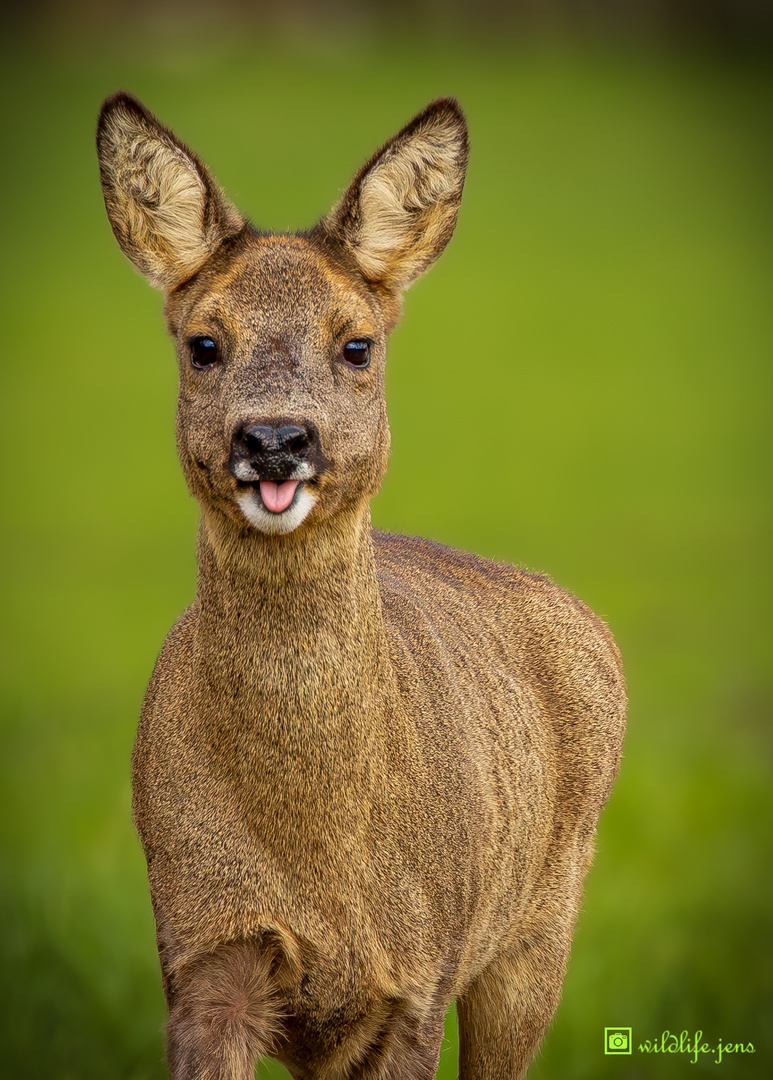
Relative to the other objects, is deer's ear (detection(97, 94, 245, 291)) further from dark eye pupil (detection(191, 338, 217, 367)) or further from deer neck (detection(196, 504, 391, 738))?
deer neck (detection(196, 504, 391, 738))

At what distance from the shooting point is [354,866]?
6.46 metres

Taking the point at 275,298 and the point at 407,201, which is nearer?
the point at 275,298

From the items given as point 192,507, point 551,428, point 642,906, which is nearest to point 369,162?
point 642,906

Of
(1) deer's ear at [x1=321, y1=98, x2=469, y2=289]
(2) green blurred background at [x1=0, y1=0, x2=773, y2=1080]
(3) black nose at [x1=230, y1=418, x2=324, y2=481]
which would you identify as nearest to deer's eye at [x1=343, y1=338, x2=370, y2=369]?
(1) deer's ear at [x1=321, y1=98, x2=469, y2=289]

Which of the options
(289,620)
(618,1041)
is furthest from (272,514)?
(618,1041)

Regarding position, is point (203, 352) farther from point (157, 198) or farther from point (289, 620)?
point (289, 620)

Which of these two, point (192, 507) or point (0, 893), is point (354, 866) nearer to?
point (0, 893)

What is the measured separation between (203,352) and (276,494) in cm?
77

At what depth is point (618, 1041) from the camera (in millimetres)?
9727

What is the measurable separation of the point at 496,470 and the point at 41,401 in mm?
7780

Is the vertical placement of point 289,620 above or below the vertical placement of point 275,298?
below

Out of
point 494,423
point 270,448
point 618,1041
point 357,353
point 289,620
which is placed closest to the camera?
point 270,448

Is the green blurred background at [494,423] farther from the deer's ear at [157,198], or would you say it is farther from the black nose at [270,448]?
the black nose at [270,448]

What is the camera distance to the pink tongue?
19.8ft
